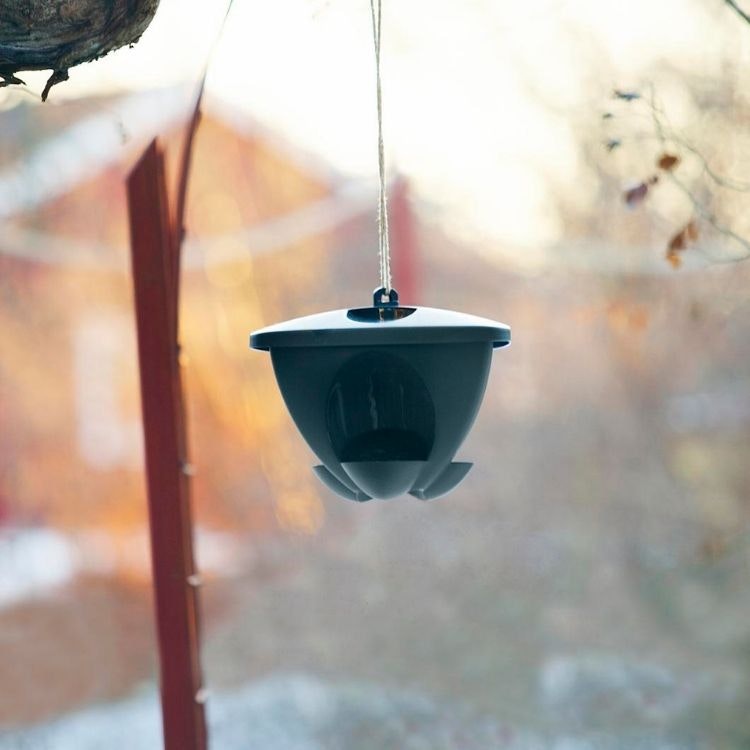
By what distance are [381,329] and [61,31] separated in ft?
1.15

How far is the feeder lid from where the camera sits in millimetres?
749

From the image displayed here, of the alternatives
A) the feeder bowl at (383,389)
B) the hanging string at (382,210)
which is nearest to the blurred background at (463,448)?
the hanging string at (382,210)

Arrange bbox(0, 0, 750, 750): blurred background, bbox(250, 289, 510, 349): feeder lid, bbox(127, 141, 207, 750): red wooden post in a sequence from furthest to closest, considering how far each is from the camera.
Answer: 1. bbox(0, 0, 750, 750): blurred background
2. bbox(127, 141, 207, 750): red wooden post
3. bbox(250, 289, 510, 349): feeder lid

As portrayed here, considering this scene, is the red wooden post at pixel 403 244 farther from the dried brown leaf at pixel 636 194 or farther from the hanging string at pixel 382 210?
the hanging string at pixel 382 210

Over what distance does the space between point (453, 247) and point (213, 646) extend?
2130 millimetres

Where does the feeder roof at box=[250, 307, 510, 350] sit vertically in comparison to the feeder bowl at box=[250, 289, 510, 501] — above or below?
above

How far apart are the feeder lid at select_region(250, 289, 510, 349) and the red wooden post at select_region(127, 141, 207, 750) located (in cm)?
26

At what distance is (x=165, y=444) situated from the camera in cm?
104

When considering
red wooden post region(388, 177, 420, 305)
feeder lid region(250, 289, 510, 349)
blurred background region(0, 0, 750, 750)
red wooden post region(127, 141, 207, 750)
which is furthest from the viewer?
blurred background region(0, 0, 750, 750)

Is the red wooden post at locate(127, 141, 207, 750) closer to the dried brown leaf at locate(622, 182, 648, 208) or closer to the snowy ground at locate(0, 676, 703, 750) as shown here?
the dried brown leaf at locate(622, 182, 648, 208)

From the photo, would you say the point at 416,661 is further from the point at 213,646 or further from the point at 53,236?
the point at 53,236

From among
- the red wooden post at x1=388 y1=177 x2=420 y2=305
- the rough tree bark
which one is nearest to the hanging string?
the rough tree bark

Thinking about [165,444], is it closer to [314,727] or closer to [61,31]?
[61,31]

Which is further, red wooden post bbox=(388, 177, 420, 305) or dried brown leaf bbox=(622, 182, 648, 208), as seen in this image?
red wooden post bbox=(388, 177, 420, 305)
